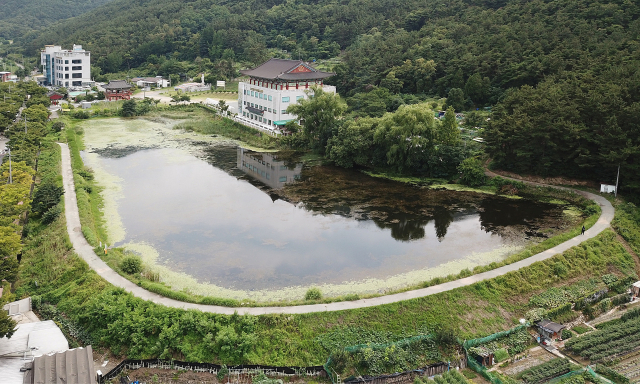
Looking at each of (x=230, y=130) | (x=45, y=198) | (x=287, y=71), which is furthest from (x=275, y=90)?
(x=45, y=198)

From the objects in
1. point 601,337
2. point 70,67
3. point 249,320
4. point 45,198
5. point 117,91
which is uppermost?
point 70,67

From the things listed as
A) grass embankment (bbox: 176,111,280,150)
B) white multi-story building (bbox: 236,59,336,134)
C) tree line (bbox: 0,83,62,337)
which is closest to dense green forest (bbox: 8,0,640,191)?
white multi-story building (bbox: 236,59,336,134)

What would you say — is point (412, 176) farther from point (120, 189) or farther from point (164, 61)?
point (164, 61)

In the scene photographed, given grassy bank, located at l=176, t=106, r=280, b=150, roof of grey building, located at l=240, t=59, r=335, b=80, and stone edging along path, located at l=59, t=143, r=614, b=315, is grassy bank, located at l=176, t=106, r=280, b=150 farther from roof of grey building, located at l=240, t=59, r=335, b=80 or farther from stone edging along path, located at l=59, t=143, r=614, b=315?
stone edging along path, located at l=59, t=143, r=614, b=315

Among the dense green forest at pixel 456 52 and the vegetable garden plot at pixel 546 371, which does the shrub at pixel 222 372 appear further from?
the dense green forest at pixel 456 52

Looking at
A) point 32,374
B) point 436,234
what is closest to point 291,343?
point 32,374

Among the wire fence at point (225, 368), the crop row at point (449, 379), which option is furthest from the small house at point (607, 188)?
the wire fence at point (225, 368)

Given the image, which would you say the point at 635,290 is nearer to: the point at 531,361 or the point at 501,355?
the point at 531,361
